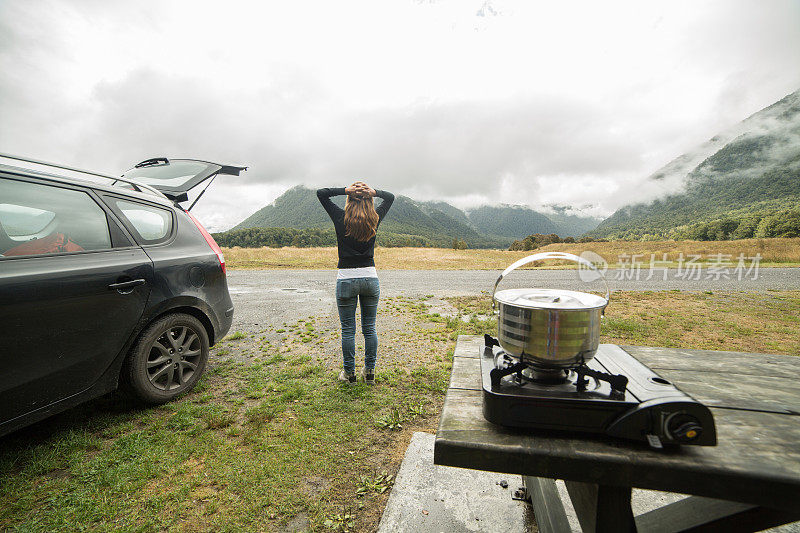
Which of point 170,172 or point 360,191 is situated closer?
point 360,191

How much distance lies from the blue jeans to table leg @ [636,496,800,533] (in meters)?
2.78

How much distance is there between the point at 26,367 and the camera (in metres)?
2.38

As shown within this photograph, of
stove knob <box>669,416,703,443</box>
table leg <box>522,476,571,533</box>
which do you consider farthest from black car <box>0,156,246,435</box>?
stove knob <box>669,416,703,443</box>

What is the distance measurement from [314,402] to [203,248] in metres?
2.22

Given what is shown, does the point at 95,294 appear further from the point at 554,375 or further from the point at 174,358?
the point at 554,375

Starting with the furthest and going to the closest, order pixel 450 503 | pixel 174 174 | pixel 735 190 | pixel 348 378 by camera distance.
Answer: pixel 735 190 → pixel 174 174 → pixel 348 378 → pixel 450 503

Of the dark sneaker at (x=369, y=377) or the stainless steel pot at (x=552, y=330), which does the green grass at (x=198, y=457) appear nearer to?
the dark sneaker at (x=369, y=377)

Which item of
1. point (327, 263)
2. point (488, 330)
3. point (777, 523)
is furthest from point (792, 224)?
point (777, 523)

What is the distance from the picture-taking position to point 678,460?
40.9 inches

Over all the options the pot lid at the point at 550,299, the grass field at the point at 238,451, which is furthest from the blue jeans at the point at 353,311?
the pot lid at the point at 550,299

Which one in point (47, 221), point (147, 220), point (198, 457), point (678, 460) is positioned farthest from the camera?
point (147, 220)

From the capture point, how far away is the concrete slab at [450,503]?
2.05 meters

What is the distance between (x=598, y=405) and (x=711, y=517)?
0.83 metres

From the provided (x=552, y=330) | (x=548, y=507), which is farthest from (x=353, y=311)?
(x=552, y=330)
